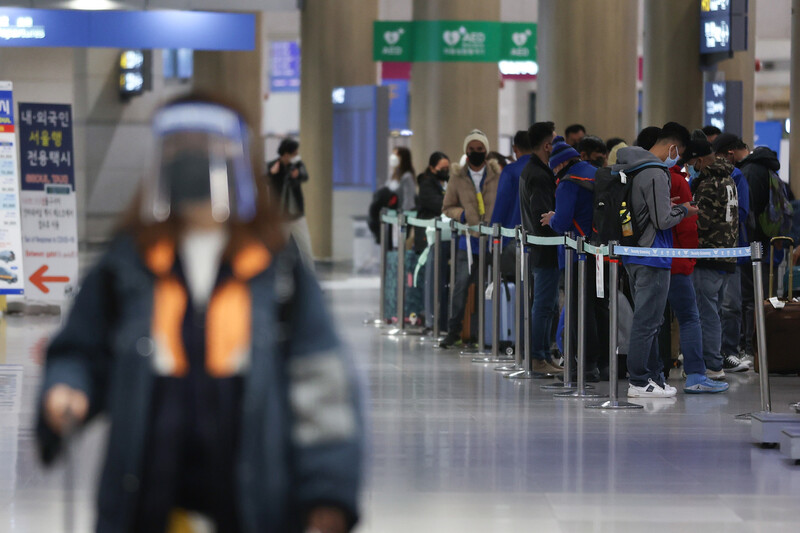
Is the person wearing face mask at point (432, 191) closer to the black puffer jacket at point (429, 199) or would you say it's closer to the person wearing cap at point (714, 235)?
the black puffer jacket at point (429, 199)

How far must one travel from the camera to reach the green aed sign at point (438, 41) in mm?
23125

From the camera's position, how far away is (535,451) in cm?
805

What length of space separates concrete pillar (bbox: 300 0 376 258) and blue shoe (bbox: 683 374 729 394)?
714 inches

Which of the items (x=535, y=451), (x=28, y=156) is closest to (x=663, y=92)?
(x=28, y=156)

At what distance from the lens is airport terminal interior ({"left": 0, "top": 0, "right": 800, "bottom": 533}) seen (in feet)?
9.97

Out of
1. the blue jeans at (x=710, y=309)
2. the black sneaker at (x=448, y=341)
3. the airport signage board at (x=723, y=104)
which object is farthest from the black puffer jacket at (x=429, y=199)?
the airport signage board at (x=723, y=104)

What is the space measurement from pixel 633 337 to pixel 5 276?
6323 millimetres

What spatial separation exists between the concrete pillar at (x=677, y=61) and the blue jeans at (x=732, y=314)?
249 inches

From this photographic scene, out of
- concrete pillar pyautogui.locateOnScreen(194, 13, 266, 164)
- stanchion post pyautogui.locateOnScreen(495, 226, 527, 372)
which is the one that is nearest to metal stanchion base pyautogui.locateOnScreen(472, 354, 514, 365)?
stanchion post pyautogui.locateOnScreen(495, 226, 527, 372)

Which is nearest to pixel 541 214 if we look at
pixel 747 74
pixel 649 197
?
pixel 649 197

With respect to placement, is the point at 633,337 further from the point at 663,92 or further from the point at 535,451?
the point at 663,92

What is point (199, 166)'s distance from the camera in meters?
3.12

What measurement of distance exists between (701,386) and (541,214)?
1.93 m

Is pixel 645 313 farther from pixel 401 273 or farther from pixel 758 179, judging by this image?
pixel 401 273
